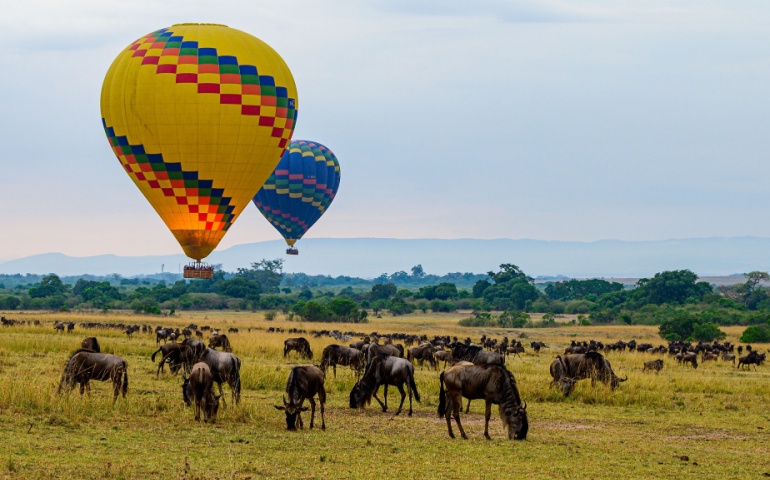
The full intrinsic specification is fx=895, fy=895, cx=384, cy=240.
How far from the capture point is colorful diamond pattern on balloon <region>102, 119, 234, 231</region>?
1629 inches

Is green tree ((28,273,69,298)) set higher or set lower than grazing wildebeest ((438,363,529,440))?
higher

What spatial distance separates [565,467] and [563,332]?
68097mm

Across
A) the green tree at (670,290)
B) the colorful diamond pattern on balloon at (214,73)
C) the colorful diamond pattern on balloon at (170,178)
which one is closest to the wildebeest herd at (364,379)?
the colorful diamond pattern on balloon at (170,178)

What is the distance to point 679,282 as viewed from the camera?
416 ft

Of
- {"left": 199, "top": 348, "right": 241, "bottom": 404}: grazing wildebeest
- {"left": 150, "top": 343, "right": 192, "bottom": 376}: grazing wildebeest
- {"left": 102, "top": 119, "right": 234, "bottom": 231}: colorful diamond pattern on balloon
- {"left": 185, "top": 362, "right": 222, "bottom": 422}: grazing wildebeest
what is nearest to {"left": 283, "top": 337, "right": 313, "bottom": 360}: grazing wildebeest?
{"left": 102, "top": 119, "right": 234, "bottom": 231}: colorful diamond pattern on balloon

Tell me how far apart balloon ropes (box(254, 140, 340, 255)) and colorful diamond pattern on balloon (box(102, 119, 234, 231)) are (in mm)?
26877

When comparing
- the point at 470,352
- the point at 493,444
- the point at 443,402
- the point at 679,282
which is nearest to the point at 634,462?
the point at 493,444

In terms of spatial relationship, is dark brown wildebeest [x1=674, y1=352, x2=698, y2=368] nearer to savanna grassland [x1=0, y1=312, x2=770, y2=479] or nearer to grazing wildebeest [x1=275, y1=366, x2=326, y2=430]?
savanna grassland [x1=0, y1=312, x2=770, y2=479]

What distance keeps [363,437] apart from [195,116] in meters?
25.6

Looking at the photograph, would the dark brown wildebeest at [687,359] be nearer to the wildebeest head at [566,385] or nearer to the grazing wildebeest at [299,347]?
the wildebeest head at [566,385]

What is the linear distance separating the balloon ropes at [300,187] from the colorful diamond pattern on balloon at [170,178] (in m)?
26.9

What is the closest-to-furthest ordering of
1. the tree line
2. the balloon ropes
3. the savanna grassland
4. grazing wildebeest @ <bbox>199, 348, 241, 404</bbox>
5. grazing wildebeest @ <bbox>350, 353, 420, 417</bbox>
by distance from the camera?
the savanna grassland → grazing wildebeest @ <bbox>199, 348, 241, 404</bbox> → grazing wildebeest @ <bbox>350, 353, 420, 417</bbox> → the balloon ropes → the tree line

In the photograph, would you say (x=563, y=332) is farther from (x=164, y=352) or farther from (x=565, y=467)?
(x=565, y=467)

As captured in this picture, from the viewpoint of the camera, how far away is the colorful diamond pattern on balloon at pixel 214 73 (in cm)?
4062
